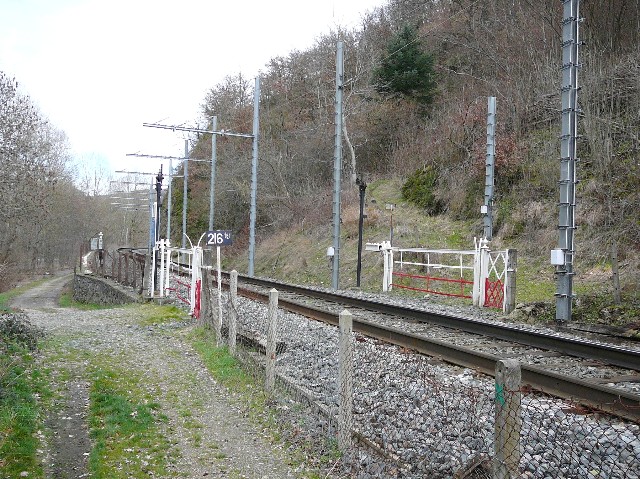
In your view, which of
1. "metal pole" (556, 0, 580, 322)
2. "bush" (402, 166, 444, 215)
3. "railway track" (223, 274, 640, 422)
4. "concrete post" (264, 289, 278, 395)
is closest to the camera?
"railway track" (223, 274, 640, 422)

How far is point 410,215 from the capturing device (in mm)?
29500

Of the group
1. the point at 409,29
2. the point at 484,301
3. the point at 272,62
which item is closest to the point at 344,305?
the point at 484,301

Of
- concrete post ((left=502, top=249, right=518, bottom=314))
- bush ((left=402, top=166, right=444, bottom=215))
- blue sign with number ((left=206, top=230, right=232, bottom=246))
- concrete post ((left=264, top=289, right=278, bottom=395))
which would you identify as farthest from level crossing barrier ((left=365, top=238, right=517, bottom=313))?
concrete post ((left=264, top=289, right=278, bottom=395))

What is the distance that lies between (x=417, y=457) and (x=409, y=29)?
1401 inches

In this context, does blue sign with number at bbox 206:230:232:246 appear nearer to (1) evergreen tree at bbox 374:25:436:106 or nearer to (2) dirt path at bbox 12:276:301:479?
(2) dirt path at bbox 12:276:301:479

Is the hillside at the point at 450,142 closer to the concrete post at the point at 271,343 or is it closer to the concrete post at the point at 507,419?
the concrete post at the point at 271,343

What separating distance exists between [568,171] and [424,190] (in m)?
18.3

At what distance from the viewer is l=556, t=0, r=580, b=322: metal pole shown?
40.7 ft

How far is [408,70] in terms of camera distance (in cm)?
3897

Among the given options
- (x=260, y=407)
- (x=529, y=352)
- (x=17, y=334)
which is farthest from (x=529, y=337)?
(x=17, y=334)

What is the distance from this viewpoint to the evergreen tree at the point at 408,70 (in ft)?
124

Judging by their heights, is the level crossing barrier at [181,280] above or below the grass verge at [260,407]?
above

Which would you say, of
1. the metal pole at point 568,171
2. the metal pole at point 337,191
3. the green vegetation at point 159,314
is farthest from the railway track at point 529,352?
the metal pole at point 337,191

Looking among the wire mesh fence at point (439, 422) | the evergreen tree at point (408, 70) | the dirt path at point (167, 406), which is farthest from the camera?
the evergreen tree at point (408, 70)
